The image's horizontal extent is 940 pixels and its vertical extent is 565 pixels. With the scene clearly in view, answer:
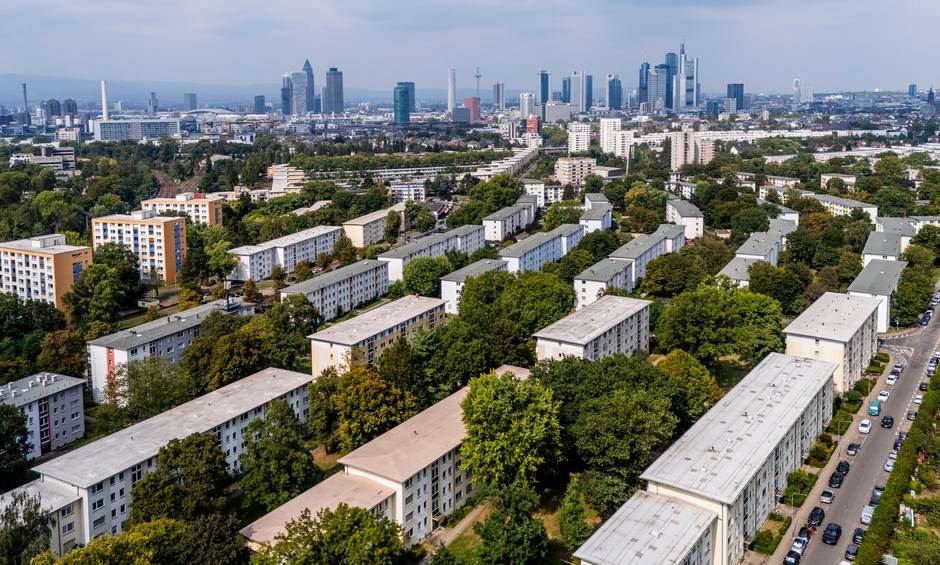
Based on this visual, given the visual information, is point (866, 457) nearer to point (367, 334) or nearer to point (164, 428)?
point (367, 334)

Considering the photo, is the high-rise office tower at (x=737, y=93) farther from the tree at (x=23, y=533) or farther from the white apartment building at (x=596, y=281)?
the tree at (x=23, y=533)

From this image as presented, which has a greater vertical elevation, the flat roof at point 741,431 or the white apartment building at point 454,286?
the white apartment building at point 454,286

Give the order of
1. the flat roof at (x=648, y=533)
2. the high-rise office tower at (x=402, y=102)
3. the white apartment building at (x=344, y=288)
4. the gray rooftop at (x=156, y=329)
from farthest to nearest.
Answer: the high-rise office tower at (x=402, y=102) < the white apartment building at (x=344, y=288) < the gray rooftop at (x=156, y=329) < the flat roof at (x=648, y=533)

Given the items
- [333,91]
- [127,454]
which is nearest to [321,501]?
[127,454]

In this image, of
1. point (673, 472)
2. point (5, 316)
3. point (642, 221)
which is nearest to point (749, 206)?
point (642, 221)

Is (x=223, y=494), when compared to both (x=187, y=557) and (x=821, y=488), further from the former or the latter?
(x=821, y=488)

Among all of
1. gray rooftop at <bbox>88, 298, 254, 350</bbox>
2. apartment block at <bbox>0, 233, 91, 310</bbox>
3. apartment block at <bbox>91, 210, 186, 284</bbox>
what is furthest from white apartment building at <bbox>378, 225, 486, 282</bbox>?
apartment block at <bbox>0, 233, 91, 310</bbox>

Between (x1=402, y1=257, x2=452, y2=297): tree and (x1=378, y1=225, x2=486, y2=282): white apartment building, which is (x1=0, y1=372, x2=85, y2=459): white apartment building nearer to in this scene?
(x1=402, y1=257, x2=452, y2=297): tree

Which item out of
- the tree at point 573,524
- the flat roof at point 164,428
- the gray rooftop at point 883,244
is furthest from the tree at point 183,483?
the gray rooftop at point 883,244
